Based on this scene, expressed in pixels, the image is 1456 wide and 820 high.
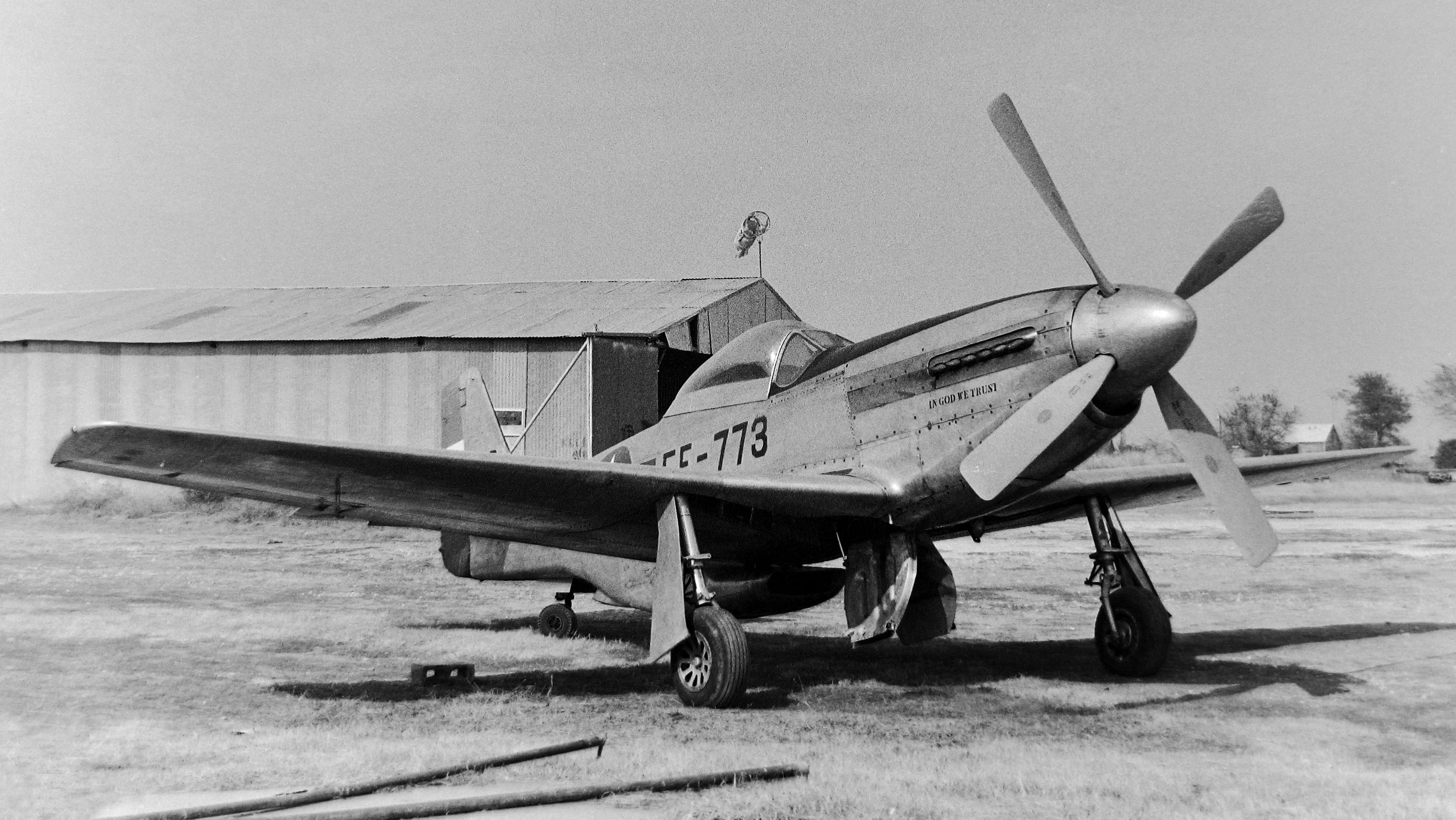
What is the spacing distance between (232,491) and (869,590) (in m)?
4.26

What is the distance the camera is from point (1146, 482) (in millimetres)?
9141

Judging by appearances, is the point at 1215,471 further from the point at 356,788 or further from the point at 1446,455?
the point at 1446,455

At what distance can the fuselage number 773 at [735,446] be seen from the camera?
8289 millimetres

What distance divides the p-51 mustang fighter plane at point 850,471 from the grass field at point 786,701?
65cm

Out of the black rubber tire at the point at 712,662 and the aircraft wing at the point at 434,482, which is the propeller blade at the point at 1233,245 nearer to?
the aircraft wing at the point at 434,482

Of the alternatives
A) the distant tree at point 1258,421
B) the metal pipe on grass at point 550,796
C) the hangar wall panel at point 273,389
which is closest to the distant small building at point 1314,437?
the distant tree at point 1258,421

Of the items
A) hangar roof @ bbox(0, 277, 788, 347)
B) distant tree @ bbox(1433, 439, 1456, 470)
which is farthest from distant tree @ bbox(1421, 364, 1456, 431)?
hangar roof @ bbox(0, 277, 788, 347)

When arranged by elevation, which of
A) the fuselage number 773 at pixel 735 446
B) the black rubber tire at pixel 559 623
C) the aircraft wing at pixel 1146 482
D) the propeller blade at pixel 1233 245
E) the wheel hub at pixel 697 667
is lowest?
the black rubber tire at pixel 559 623

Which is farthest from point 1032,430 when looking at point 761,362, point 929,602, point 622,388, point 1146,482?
point 622,388

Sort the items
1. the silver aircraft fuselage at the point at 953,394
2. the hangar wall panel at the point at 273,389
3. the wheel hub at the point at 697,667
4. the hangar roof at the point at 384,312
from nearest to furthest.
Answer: the silver aircraft fuselage at the point at 953,394
the wheel hub at the point at 697,667
the hangar wall panel at the point at 273,389
the hangar roof at the point at 384,312

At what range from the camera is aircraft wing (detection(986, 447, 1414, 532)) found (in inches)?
331

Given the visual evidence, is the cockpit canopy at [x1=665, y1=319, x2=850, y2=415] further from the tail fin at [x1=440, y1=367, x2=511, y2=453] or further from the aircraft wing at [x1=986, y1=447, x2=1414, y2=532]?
the tail fin at [x1=440, y1=367, x2=511, y2=453]

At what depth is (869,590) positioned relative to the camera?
7.68 m

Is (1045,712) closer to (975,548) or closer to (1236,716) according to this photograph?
(1236,716)
